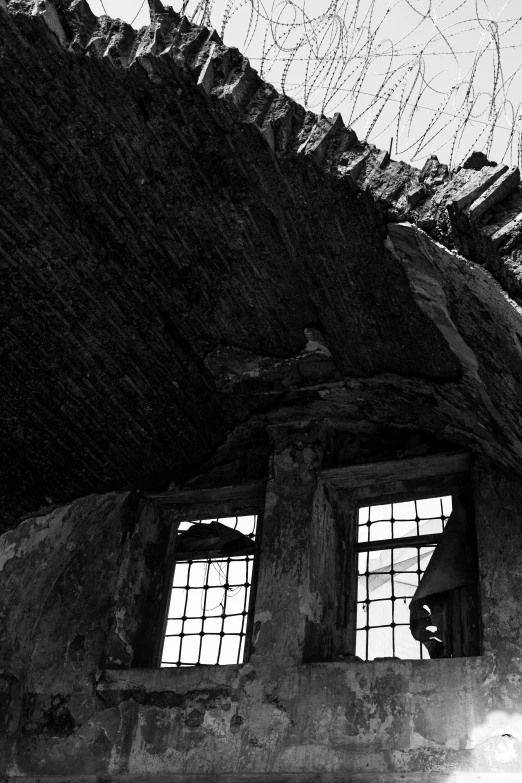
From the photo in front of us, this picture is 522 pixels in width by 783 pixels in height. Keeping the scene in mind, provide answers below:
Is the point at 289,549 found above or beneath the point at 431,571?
above

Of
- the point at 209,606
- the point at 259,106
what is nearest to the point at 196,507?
the point at 209,606

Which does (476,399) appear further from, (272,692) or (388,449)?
(272,692)

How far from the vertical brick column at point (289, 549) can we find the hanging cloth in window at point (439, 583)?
0.60 m

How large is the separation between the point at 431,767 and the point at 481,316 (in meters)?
2.36

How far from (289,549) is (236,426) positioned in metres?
0.94

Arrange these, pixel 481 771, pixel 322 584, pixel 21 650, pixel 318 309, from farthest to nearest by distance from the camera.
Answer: pixel 21 650 < pixel 322 584 < pixel 318 309 < pixel 481 771

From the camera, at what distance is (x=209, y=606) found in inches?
239

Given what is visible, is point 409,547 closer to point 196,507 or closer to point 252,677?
point 252,677

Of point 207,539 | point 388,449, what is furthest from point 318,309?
point 207,539

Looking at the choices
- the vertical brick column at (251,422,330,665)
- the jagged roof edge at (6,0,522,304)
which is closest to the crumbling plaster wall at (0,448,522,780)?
the vertical brick column at (251,422,330,665)

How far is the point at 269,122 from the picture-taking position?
4.16m

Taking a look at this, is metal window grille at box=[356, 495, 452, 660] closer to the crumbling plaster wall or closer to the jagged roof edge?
the crumbling plaster wall

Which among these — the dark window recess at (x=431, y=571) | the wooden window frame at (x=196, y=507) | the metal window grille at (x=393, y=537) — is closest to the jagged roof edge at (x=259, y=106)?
the dark window recess at (x=431, y=571)

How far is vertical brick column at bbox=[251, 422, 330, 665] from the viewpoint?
530 cm
